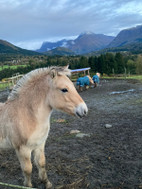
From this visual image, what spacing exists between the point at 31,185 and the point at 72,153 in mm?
1662

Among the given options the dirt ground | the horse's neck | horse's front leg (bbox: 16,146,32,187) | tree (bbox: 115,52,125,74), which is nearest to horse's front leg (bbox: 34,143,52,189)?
the dirt ground

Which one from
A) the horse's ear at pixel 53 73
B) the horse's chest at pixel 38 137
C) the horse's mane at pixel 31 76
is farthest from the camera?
the horse's mane at pixel 31 76

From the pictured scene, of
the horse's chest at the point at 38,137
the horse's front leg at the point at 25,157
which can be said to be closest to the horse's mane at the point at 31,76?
the horse's chest at the point at 38,137

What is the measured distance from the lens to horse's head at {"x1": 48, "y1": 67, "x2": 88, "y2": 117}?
2799 millimetres

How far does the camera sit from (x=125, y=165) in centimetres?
414

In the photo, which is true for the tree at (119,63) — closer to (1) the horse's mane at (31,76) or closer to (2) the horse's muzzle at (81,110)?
(1) the horse's mane at (31,76)

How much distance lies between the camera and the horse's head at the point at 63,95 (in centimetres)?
280

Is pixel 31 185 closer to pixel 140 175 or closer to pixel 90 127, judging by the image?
pixel 140 175

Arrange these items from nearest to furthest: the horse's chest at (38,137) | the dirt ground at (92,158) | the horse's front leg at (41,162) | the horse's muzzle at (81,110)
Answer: the horse's muzzle at (81,110) < the horse's chest at (38,137) < the horse's front leg at (41,162) < the dirt ground at (92,158)

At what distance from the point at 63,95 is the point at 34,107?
0.65 meters

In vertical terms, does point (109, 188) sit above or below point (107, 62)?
below

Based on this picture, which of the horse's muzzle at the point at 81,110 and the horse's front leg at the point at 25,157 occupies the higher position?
the horse's muzzle at the point at 81,110

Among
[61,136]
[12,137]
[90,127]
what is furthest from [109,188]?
[90,127]

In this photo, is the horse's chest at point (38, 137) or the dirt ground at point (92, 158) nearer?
the horse's chest at point (38, 137)
